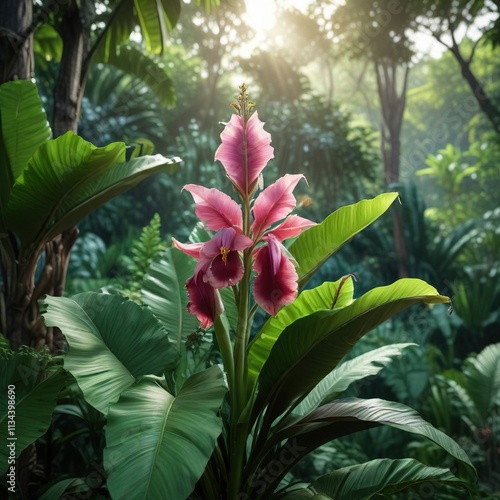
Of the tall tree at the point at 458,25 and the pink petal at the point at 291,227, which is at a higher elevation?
the tall tree at the point at 458,25

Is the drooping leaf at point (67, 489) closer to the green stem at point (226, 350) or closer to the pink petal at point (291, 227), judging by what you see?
the green stem at point (226, 350)

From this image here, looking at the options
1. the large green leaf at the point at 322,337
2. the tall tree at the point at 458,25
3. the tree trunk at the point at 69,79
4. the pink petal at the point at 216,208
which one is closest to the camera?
the large green leaf at the point at 322,337

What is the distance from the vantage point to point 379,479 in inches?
75.9

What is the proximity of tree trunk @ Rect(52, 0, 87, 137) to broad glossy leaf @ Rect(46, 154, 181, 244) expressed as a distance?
675 mm

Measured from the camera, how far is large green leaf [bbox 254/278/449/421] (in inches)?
65.2

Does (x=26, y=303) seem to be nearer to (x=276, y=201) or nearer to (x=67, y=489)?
(x=67, y=489)

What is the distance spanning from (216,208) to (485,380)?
2.88 meters

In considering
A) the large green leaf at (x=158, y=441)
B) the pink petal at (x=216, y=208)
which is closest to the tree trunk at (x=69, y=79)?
the pink petal at (x=216, y=208)

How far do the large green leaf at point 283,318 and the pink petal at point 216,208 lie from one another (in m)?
0.38

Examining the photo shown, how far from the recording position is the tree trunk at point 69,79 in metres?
2.85

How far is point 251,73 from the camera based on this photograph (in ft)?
37.5

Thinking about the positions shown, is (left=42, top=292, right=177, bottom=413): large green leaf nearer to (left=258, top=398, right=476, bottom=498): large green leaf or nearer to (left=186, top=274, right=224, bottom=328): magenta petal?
(left=186, top=274, right=224, bottom=328): magenta petal

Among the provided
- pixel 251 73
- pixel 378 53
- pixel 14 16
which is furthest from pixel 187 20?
pixel 14 16

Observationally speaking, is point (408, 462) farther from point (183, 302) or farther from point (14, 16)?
point (14, 16)
